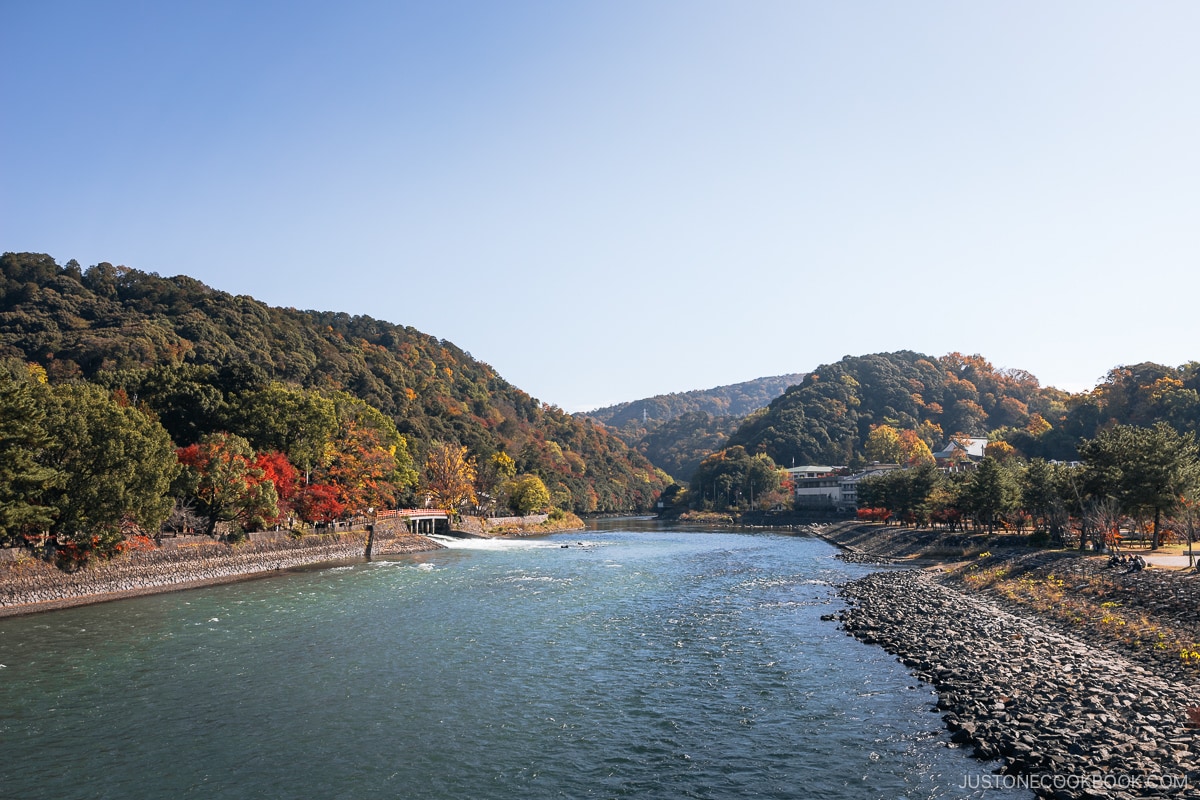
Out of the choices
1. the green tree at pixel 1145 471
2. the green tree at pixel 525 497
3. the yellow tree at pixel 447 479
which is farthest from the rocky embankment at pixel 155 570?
the green tree at pixel 1145 471

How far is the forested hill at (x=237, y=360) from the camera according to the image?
58469mm

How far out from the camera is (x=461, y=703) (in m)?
19.4

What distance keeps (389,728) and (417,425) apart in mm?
91308

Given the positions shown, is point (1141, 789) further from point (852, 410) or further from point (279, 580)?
point (852, 410)

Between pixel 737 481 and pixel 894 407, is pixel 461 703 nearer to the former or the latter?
pixel 737 481

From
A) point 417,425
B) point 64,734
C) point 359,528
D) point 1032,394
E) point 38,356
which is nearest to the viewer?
point 64,734

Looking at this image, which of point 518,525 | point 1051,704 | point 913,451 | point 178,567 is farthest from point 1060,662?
point 913,451

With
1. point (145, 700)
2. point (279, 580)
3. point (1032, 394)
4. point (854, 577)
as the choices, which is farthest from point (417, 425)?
point (1032, 394)

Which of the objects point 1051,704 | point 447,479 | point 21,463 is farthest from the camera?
point 447,479

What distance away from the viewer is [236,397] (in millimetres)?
56938

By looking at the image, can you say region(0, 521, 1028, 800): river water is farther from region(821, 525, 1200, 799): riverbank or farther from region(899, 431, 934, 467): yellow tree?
region(899, 431, 934, 467): yellow tree

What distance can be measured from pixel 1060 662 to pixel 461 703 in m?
17.1

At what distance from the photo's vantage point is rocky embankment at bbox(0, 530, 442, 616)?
3203 cm

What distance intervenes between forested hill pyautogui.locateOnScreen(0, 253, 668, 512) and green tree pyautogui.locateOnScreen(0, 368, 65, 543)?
2255 centimetres
